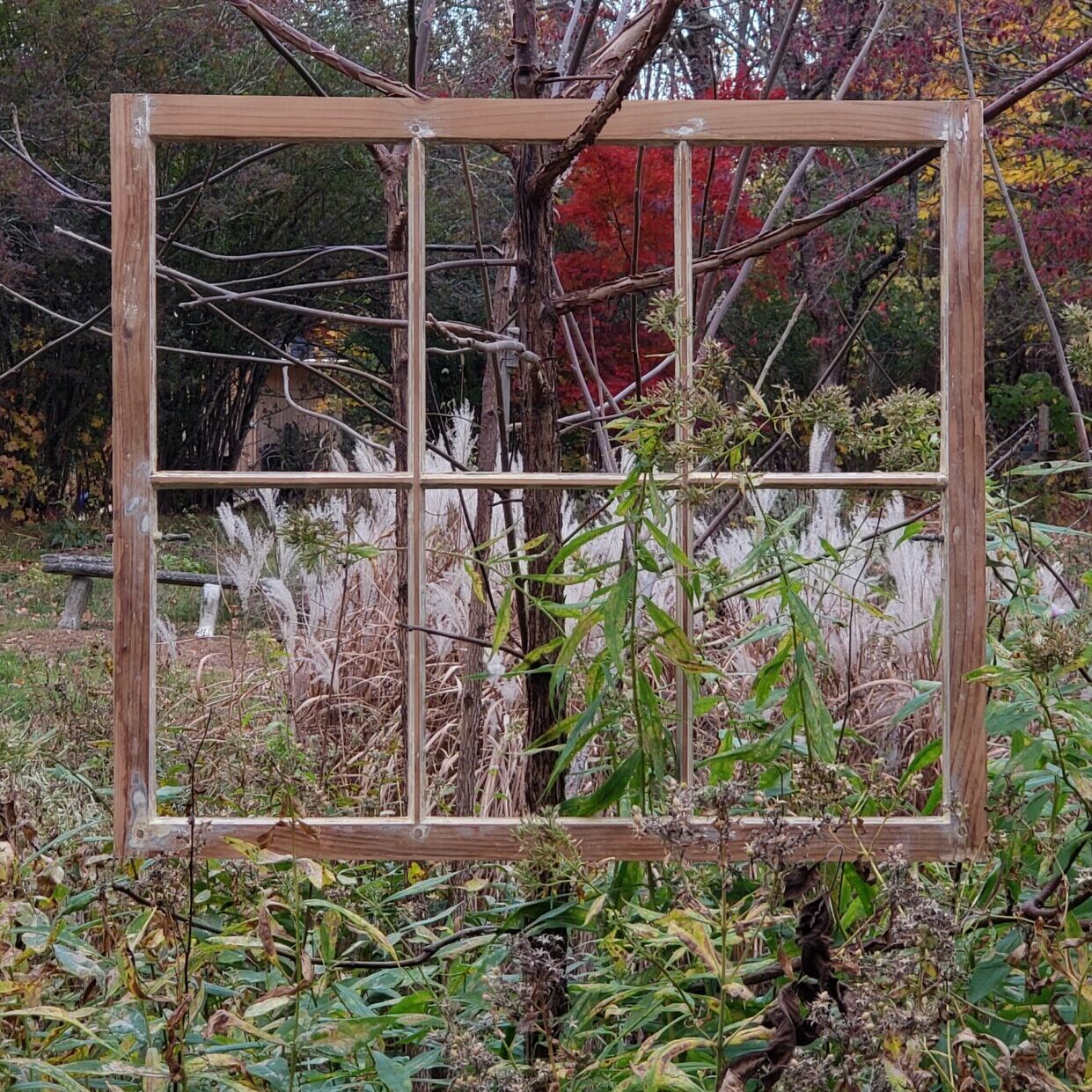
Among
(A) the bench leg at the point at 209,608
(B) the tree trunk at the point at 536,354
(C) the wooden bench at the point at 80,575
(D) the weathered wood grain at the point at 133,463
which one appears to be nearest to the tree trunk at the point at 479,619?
(B) the tree trunk at the point at 536,354

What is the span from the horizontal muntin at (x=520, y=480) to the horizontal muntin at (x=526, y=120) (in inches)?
14.2

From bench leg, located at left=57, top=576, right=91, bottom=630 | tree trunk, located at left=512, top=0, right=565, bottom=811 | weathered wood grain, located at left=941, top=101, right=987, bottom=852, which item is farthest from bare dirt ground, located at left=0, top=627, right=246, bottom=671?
weathered wood grain, located at left=941, top=101, right=987, bottom=852

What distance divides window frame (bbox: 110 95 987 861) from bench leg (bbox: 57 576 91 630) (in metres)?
4.78

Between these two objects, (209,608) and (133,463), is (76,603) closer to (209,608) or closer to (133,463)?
(209,608)

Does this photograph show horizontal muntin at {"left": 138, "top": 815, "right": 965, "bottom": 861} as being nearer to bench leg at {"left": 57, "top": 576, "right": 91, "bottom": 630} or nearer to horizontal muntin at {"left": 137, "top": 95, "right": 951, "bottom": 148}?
horizontal muntin at {"left": 137, "top": 95, "right": 951, "bottom": 148}

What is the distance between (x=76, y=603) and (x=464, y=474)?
494cm

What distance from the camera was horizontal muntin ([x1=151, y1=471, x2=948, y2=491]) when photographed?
140 cm

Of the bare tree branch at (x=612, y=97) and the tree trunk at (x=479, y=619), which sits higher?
the bare tree branch at (x=612, y=97)

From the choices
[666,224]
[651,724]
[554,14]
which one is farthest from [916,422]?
[666,224]

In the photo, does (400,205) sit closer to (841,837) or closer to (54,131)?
(841,837)

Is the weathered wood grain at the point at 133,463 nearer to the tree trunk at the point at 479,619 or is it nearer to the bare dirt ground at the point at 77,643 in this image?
the tree trunk at the point at 479,619

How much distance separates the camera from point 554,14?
5902 mm

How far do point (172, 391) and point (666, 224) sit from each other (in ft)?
14.0

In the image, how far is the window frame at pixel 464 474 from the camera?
4.66ft
